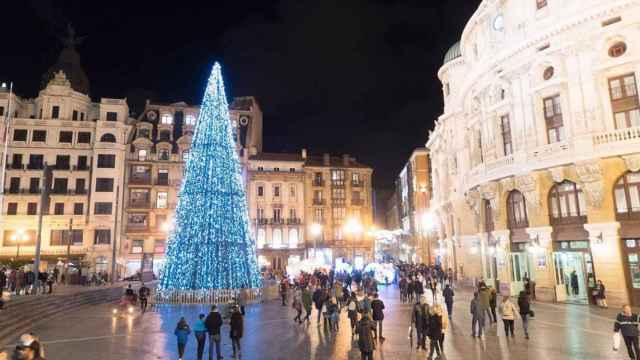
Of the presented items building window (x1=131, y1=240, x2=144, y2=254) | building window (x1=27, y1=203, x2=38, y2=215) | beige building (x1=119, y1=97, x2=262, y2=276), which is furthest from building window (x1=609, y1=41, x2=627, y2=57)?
building window (x1=27, y1=203, x2=38, y2=215)

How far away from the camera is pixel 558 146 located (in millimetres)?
22969

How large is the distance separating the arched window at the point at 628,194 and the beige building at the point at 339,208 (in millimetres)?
40038

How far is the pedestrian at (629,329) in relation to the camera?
Result: 412 inches

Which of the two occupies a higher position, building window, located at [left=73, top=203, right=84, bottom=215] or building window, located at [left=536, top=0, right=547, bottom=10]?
building window, located at [left=536, top=0, right=547, bottom=10]

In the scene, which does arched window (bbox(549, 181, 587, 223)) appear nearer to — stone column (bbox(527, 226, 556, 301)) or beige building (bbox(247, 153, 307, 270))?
stone column (bbox(527, 226, 556, 301))

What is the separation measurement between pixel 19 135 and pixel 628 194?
2206 inches

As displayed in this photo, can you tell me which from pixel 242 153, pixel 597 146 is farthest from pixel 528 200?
pixel 242 153

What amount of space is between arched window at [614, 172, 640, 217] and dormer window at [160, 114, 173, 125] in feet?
162

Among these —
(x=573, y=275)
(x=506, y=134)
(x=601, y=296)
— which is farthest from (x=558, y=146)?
(x=601, y=296)

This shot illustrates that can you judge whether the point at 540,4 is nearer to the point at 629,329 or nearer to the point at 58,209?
the point at 629,329

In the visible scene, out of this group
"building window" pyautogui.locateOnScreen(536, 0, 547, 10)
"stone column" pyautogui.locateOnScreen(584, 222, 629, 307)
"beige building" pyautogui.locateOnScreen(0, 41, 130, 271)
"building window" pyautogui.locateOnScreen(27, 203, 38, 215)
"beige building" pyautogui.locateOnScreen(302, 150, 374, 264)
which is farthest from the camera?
"beige building" pyautogui.locateOnScreen(302, 150, 374, 264)

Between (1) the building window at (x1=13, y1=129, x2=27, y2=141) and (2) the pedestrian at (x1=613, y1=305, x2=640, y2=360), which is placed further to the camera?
(1) the building window at (x1=13, y1=129, x2=27, y2=141)

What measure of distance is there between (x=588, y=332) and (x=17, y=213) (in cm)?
5280

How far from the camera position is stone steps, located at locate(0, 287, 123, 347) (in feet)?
55.7
